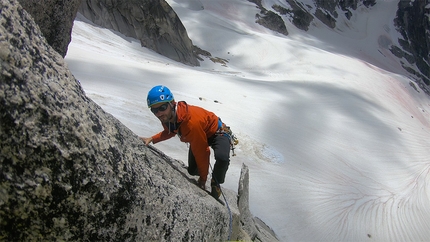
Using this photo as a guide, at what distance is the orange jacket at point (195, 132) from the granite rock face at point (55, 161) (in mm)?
1106

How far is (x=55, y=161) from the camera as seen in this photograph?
1.38m

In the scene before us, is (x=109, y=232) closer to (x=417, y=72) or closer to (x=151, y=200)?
(x=151, y=200)

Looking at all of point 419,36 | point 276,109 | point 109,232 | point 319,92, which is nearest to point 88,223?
point 109,232

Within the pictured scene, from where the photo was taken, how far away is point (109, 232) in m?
1.61

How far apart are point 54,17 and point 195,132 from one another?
3.04m

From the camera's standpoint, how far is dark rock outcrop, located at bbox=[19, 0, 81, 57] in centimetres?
439

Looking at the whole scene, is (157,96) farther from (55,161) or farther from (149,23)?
(149,23)

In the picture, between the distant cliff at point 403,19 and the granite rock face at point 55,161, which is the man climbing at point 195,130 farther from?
the distant cliff at point 403,19

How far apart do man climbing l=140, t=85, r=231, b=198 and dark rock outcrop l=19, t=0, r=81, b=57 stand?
263 centimetres

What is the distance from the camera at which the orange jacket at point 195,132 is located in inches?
117

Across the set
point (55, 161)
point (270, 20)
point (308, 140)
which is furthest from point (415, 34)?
point (55, 161)

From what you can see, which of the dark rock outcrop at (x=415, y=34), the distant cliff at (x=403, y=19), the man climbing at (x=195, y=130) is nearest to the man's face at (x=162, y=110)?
the man climbing at (x=195, y=130)

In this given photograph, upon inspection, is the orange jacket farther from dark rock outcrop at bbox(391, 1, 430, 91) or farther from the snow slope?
dark rock outcrop at bbox(391, 1, 430, 91)

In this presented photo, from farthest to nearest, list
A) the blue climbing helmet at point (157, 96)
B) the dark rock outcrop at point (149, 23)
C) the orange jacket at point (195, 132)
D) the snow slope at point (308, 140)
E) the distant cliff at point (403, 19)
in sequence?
the distant cliff at point (403, 19) < the dark rock outcrop at point (149, 23) < the snow slope at point (308, 140) < the orange jacket at point (195, 132) < the blue climbing helmet at point (157, 96)
